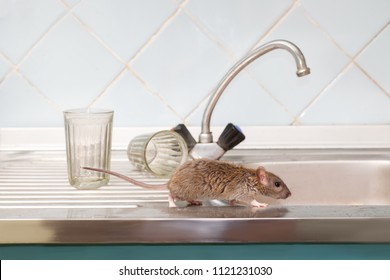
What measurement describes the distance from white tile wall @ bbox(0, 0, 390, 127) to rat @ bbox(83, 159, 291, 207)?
2.04ft

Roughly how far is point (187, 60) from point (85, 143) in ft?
1.73

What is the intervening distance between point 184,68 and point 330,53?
1.29 feet

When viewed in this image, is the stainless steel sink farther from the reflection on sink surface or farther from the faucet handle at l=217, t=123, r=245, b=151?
the reflection on sink surface

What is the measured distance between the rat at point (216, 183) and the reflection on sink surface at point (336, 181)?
39cm

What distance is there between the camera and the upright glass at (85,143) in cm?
115

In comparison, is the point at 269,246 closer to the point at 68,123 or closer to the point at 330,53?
the point at 68,123

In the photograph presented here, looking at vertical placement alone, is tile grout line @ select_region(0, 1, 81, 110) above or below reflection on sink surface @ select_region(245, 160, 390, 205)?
above

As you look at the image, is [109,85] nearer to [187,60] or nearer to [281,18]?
[187,60]

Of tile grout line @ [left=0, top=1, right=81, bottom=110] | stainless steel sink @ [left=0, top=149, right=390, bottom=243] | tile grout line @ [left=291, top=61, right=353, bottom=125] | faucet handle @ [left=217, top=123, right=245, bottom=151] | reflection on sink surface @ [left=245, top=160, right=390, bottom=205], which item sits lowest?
stainless steel sink @ [left=0, top=149, right=390, bottom=243]

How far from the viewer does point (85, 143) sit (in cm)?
116

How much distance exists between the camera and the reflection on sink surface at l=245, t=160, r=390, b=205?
1.39 m

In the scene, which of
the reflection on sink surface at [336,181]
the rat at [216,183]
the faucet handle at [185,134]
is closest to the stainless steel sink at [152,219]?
→ the rat at [216,183]

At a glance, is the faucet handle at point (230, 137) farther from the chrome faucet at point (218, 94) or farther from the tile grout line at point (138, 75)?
the tile grout line at point (138, 75)

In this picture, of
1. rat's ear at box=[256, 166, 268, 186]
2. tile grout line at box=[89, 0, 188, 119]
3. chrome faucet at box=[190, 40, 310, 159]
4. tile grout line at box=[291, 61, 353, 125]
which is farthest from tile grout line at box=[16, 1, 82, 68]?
rat's ear at box=[256, 166, 268, 186]
